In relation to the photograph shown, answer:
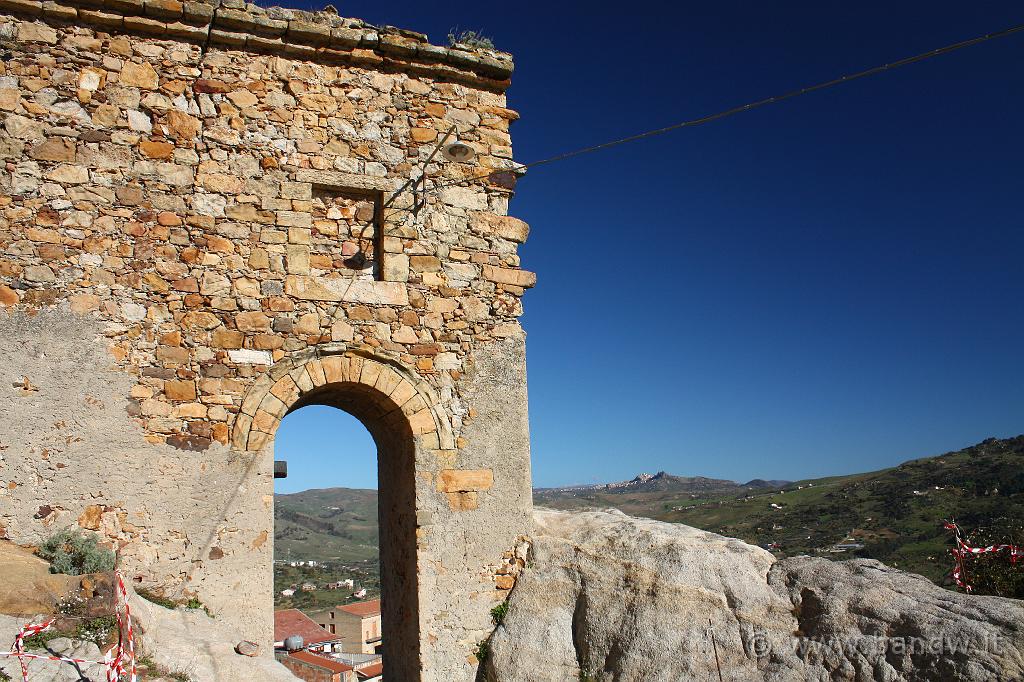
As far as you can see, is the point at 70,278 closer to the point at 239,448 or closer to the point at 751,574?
the point at 239,448

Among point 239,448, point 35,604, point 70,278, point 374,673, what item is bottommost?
point 374,673

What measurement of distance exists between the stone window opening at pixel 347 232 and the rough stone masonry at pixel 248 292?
0.02 metres

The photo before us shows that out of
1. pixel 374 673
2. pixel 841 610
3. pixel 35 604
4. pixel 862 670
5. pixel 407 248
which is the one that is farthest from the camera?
pixel 374 673

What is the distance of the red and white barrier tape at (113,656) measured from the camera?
409 cm

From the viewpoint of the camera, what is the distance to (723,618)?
5.93m

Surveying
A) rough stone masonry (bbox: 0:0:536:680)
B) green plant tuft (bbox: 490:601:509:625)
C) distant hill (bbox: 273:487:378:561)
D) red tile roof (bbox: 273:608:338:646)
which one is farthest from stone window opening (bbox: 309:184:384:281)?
distant hill (bbox: 273:487:378:561)

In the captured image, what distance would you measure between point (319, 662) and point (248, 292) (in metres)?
14.5

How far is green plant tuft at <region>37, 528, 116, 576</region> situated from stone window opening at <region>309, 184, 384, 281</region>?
9.81ft

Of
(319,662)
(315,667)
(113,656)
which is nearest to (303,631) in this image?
(319,662)

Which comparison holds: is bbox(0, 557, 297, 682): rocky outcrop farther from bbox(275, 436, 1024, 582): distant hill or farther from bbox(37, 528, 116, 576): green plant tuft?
bbox(275, 436, 1024, 582): distant hill

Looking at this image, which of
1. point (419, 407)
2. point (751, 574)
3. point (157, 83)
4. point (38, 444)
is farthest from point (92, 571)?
point (751, 574)

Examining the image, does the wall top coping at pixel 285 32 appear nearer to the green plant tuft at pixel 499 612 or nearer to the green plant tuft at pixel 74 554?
the green plant tuft at pixel 74 554

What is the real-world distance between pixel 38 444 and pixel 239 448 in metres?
1.52

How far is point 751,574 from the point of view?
6.21 meters
